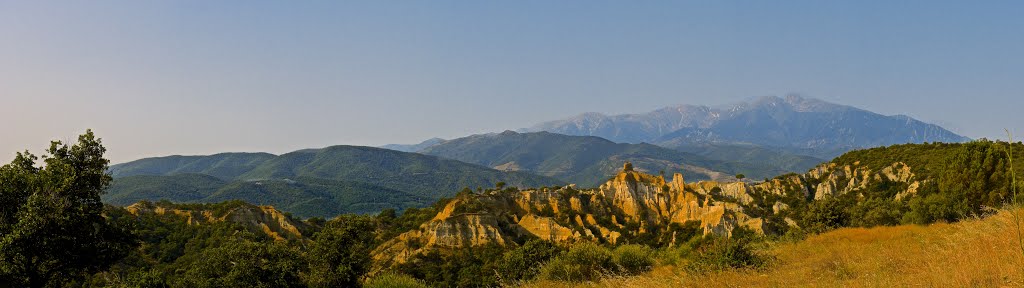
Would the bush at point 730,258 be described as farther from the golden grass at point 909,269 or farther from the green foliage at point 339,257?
the green foliage at point 339,257

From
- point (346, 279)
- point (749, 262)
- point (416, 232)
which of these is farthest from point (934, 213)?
point (416, 232)

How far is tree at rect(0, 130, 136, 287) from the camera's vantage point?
1845 cm

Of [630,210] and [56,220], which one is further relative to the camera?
[630,210]

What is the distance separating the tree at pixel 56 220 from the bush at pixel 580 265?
17.9 metres

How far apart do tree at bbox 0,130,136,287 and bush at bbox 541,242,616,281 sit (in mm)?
17852

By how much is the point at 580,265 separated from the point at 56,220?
19.4 metres

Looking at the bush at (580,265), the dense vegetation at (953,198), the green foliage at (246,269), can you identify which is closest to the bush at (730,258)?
the bush at (580,265)

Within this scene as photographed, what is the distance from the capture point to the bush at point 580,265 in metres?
19.6

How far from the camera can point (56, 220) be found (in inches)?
739

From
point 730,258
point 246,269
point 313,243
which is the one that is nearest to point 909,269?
point 730,258

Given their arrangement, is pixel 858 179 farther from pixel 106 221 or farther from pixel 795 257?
pixel 106 221

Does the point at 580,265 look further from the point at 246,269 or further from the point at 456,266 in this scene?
the point at 456,266

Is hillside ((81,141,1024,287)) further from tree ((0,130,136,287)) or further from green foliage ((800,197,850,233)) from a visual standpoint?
tree ((0,130,136,287))

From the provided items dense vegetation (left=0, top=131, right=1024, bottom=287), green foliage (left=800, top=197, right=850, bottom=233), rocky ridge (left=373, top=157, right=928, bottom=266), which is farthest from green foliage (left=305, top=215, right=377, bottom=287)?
green foliage (left=800, top=197, right=850, bottom=233)
